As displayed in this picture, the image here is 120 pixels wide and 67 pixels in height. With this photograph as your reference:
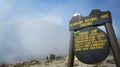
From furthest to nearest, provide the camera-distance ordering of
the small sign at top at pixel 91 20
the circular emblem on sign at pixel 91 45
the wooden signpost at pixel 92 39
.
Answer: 1. the small sign at top at pixel 91 20
2. the circular emblem on sign at pixel 91 45
3. the wooden signpost at pixel 92 39

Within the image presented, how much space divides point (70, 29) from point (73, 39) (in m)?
0.49

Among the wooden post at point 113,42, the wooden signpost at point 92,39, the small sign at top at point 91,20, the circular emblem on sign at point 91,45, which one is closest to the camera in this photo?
the wooden post at point 113,42

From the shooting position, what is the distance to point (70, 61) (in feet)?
25.1

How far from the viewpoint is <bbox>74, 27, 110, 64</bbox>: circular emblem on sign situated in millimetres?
6492

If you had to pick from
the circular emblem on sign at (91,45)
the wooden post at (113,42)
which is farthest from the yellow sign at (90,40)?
the wooden post at (113,42)

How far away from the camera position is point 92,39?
686 cm

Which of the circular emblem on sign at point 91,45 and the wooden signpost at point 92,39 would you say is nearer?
the wooden signpost at point 92,39

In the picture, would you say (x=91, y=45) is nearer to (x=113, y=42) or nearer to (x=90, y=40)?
(x=90, y=40)

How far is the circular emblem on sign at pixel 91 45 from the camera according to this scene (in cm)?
649

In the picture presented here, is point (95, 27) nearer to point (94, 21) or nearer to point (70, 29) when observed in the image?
point (94, 21)

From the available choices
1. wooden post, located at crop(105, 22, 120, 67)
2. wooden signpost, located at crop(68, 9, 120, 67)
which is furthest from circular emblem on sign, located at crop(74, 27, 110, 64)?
wooden post, located at crop(105, 22, 120, 67)

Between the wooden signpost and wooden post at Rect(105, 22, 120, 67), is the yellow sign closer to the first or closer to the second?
the wooden signpost

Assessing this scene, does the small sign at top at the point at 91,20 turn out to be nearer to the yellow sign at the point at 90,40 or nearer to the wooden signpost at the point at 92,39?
the wooden signpost at the point at 92,39

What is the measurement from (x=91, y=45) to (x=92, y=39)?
227mm
